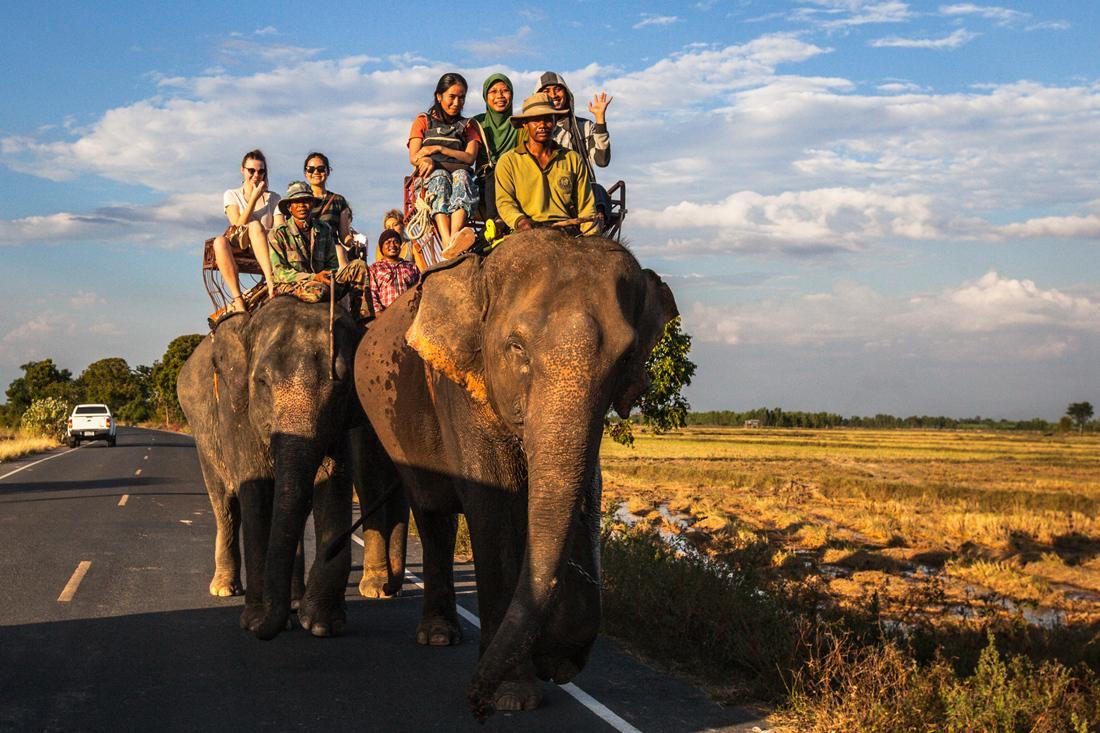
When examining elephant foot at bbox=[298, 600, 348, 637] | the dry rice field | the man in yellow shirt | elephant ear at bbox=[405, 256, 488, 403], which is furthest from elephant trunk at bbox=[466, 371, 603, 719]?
the dry rice field

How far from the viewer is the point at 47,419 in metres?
60.3

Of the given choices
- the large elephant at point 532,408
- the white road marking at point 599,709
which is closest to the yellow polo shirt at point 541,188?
the large elephant at point 532,408

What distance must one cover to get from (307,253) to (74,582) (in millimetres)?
4787

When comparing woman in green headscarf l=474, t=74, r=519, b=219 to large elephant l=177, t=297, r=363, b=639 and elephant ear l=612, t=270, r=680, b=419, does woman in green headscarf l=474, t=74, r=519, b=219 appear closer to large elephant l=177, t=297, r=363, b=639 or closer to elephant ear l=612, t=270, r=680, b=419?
large elephant l=177, t=297, r=363, b=639

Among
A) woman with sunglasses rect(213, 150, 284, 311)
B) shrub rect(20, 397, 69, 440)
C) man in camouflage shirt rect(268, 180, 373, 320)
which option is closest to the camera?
man in camouflage shirt rect(268, 180, 373, 320)

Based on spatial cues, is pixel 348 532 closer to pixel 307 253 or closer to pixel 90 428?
pixel 307 253

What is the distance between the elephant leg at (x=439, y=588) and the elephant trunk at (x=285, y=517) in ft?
2.89

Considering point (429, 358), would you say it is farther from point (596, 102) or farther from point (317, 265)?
point (317, 265)

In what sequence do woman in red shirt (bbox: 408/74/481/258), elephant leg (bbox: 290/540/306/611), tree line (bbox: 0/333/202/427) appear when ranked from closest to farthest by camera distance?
woman in red shirt (bbox: 408/74/481/258) < elephant leg (bbox: 290/540/306/611) < tree line (bbox: 0/333/202/427)

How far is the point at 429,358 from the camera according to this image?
21.9ft

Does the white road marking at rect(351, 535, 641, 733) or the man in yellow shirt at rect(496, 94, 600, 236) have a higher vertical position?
the man in yellow shirt at rect(496, 94, 600, 236)

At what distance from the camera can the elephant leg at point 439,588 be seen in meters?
8.72

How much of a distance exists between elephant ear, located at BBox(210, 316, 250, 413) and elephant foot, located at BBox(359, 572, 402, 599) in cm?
244

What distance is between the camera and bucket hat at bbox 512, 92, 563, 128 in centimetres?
746
